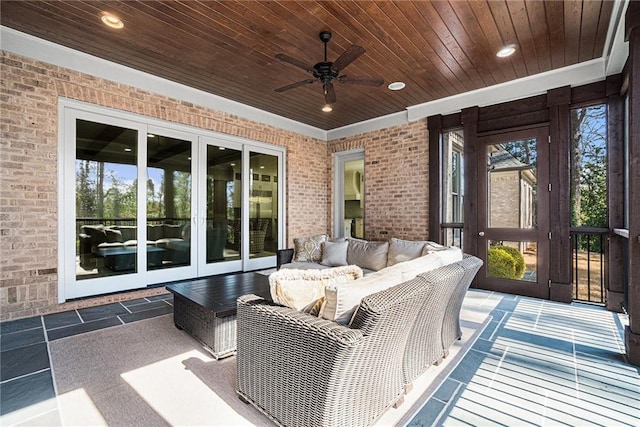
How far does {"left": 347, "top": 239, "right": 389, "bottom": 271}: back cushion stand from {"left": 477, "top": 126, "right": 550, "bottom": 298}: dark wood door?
1657 mm

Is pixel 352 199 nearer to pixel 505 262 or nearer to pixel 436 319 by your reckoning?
pixel 505 262

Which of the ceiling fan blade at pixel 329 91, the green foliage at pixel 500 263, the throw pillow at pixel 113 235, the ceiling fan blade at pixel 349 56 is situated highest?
the ceiling fan blade at pixel 349 56

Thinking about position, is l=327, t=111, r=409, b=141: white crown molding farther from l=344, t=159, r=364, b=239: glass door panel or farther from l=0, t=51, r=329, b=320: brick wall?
l=0, t=51, r=329, b=320: brick wall

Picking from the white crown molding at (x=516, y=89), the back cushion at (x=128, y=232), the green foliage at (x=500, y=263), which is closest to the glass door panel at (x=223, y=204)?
the back cushion at (x=128, y=232)

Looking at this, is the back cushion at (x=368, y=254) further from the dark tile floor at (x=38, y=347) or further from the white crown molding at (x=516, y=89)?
the white crown molding at (x=516, y=89)

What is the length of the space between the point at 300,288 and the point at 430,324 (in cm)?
104

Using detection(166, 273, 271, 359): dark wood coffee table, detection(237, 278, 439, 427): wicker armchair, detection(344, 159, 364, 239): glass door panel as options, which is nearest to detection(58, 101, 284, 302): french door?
detection(166, 273, 271, 359): dark wood coffee table

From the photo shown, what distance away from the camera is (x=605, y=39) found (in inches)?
121

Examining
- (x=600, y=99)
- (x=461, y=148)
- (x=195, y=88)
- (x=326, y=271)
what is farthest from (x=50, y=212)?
(x=600, y=99)

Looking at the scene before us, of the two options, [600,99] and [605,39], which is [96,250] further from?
[600,99]

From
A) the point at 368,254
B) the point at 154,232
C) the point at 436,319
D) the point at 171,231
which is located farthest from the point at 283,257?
the point at 436,319

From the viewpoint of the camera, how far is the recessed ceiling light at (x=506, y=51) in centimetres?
321

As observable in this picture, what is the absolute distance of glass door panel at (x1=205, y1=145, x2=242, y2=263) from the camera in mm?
4762

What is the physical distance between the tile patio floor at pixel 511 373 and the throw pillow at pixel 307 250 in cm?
180
